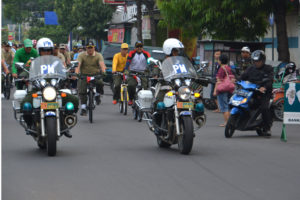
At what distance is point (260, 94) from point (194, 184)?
605cm

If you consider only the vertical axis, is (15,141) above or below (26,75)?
below

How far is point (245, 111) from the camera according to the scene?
1331 cm

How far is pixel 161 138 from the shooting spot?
10.9 m

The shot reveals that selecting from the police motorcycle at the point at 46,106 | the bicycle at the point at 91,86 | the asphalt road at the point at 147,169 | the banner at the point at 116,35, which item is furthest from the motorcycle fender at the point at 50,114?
the banner at the point at 116,35

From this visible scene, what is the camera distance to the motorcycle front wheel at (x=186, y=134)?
9859 millimetres

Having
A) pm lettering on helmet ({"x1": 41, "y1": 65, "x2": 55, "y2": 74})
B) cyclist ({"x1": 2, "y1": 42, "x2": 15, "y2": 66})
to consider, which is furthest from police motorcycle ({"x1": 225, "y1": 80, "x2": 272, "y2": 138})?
cyclist ({"x1": 2, "y1": 42, "x2": 15, "y2": 66})

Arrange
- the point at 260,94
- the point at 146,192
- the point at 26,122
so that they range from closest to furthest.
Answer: the point at 146,192
the point at 26,122
the point at 260,94

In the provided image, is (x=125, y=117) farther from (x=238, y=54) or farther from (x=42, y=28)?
(x=42, y=28)

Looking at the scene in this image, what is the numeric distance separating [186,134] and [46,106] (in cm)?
193

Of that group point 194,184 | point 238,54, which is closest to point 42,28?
point 238,54

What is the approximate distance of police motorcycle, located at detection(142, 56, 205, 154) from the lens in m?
10.1

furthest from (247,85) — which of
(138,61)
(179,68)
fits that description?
(138,61)

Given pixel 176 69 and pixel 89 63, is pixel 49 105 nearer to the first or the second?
pixel 176 69

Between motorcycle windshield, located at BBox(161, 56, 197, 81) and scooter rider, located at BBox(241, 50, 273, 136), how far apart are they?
275cm
